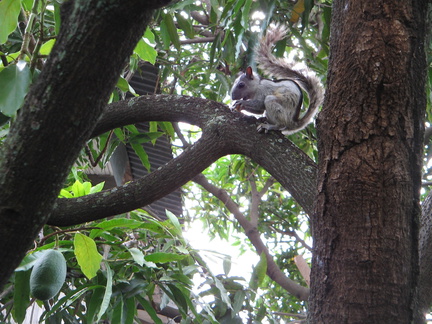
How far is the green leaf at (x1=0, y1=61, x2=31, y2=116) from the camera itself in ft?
3.02

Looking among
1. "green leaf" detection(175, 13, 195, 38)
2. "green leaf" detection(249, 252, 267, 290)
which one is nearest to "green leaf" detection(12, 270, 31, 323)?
"green leaf" detection(249, 252, 267, 290)

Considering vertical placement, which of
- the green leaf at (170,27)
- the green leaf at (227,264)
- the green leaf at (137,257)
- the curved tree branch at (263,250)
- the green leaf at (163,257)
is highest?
the green leaf at (170,27)

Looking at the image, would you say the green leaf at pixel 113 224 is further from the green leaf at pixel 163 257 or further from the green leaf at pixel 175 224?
the green leaf at pixel 175 224

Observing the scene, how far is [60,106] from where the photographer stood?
2.48 ft

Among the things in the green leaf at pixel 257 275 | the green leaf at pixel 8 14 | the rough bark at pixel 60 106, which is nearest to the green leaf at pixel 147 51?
the green leaf at pixel 8 14

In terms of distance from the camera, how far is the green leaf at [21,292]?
1.62 meters

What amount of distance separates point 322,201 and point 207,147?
0.53 m

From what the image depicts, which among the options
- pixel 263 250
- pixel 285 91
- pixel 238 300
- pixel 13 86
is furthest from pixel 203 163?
pixel 263 250

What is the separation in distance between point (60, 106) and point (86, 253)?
79 cm

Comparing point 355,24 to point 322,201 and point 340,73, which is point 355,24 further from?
point 322,201

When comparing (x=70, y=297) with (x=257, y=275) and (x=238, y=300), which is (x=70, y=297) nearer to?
(x=238, y=300)

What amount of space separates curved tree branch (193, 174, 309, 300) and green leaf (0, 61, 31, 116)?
104 inches

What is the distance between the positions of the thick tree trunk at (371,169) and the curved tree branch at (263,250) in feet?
6.96

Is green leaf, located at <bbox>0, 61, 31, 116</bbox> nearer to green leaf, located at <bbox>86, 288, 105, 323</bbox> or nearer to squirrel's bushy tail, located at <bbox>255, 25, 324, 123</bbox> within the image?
green leaf, located at <bbox>86, 288, 105, 323</bbox>
